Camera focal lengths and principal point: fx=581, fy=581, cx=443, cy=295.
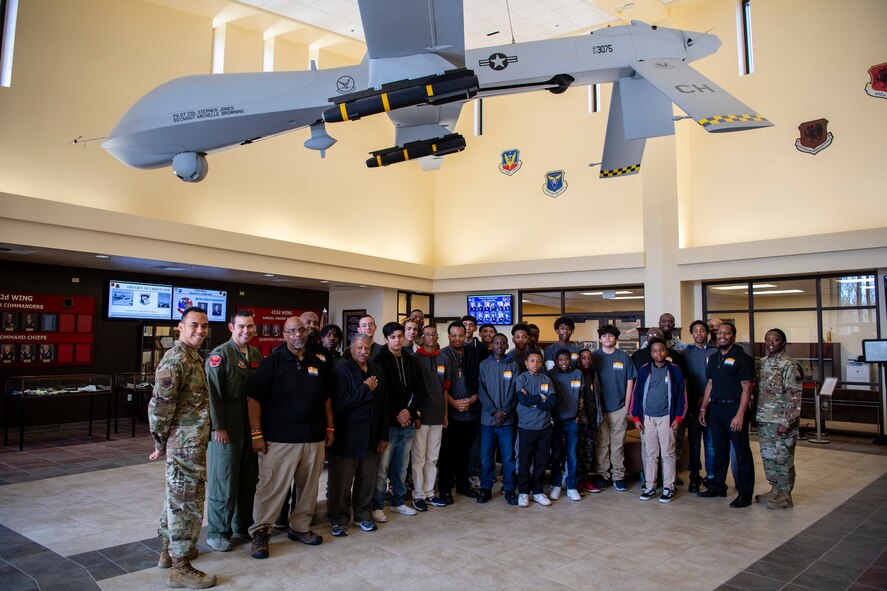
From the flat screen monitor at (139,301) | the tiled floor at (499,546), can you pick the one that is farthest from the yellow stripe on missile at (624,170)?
the flat screen monitor at (139,301)

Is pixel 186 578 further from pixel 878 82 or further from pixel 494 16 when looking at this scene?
pixel 878 82

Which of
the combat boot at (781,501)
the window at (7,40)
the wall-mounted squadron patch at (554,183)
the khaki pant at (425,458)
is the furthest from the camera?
the wall-mounted squadron patch at (554,183)

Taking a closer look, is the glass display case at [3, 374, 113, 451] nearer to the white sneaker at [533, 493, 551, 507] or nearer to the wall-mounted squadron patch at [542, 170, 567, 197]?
the white sneaker at [533, 493, 551, 507]

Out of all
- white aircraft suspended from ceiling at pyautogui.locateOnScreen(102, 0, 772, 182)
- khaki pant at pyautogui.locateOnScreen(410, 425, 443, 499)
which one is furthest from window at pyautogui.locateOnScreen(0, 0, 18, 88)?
khaki pant at pyautogui.locateOnScreen(410, 425, 443, 499)

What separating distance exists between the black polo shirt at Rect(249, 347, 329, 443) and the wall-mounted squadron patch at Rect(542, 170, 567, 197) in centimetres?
984

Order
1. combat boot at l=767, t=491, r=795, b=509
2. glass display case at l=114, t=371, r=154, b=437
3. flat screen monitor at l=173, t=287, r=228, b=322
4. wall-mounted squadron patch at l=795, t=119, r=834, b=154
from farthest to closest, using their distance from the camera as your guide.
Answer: flat screen monitor at l=173, t=287, r=228, b=322
wall-mounted squadron patch at l=795, t=119, r=834, b=154
glass display case at l=114, t=371, r=154, b=437
combat boot at l=767, t=491, r=795, b=509

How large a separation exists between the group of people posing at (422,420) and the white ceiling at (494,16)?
272 inches

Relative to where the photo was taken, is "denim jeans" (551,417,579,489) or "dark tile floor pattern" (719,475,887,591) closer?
"dark tile floor pattern" (719,475,887,591)

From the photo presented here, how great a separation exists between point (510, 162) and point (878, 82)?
6.93m

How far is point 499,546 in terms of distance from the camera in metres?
4.09

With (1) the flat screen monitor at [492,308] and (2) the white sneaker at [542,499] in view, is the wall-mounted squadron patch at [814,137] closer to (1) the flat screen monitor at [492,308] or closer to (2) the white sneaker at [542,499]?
(1) the flat screen monitor at [492,308]

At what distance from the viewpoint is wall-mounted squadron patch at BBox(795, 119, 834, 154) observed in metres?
9.70

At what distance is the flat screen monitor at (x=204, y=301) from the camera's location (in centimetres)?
1089

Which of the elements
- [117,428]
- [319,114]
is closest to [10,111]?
[117,428]
